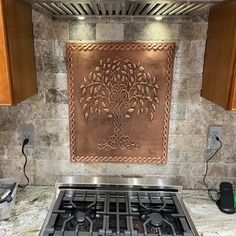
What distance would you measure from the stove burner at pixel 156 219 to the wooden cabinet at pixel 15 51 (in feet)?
2.62

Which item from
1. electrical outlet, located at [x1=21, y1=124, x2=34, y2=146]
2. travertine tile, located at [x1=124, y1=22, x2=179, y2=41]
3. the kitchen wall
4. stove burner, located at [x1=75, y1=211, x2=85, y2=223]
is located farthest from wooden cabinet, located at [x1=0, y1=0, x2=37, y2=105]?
stove burner, located at [x1=75, y1=211, x2=85, y2=223]

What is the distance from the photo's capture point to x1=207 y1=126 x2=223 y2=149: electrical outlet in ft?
4.44

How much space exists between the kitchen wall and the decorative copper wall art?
45mm

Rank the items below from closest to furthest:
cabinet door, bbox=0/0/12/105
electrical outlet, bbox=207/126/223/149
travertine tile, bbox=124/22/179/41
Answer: cabinet door, bbox=0/0/12/105 → travertine tile, bbox=124/22/179/41 → electrical outlet, bbox=207/126/223/149

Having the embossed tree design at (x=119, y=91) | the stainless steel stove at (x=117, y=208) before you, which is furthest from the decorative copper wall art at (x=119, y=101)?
the stainless steel stove at (x=117, y=208)

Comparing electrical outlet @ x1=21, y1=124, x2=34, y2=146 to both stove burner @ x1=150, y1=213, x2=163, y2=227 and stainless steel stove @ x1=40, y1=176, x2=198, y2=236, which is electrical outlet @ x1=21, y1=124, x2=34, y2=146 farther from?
stove burner @ x1=150, y1=213, x2=163, y2=227

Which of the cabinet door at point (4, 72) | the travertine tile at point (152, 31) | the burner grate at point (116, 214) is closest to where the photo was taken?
the cabinet door at point (4, 72)

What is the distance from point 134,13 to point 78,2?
0.38 meters

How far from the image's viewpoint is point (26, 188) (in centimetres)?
143

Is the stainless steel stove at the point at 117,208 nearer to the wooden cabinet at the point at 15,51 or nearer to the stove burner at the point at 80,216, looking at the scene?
the stove burner at the point at 80,216

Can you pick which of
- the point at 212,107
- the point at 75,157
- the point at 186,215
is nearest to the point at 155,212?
the point at 186,215

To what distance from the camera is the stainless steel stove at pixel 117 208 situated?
1.09 meters

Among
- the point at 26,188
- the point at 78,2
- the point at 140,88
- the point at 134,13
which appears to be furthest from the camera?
the point at 26,188

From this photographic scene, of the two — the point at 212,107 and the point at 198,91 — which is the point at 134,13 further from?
the point at 212,107
